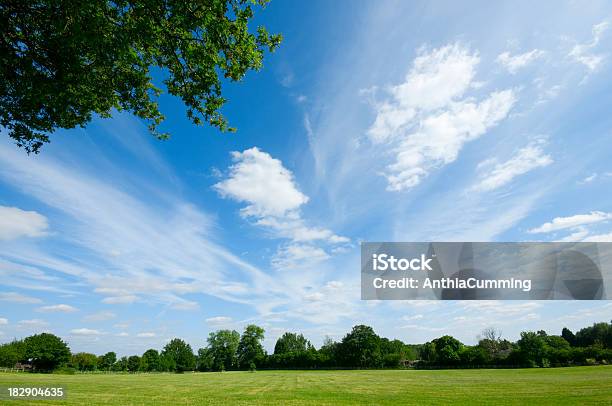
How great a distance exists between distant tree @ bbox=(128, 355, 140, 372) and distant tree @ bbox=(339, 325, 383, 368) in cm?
9777

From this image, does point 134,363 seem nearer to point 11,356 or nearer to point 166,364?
point 166,364

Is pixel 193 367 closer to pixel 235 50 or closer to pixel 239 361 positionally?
pixel 239 361

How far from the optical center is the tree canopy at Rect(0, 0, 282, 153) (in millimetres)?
9562

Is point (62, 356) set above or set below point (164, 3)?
below

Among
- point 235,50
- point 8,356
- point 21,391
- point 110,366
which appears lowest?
point 110,366

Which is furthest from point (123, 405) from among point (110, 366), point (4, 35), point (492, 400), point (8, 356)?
point (110, 366)

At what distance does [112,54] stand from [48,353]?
13241 centimetres

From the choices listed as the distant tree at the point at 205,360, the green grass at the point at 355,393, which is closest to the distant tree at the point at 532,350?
the green grass at the point at 355,393

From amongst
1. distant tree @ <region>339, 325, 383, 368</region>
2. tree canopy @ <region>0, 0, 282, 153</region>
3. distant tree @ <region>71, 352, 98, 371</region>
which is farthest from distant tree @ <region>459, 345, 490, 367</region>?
distant tree @ <region>71, 352, 98, 371</region>

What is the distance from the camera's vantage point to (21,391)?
25.8 metres

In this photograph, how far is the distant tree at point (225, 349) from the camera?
144m

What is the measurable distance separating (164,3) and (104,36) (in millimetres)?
1808

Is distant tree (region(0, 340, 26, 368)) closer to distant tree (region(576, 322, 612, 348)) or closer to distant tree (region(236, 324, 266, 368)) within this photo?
distant tree (region(236, 324, 266, 368))

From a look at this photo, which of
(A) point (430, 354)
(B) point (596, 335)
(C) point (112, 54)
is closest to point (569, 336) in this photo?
(B) point (596, 335)
